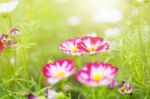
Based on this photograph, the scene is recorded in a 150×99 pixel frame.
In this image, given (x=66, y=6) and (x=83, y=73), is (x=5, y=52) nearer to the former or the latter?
(x=83, y=73)

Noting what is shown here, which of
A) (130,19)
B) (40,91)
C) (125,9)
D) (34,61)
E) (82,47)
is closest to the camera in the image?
(82,47)

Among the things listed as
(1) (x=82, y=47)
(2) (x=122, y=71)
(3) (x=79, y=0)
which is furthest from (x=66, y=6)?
(1) (x=82, y=47)

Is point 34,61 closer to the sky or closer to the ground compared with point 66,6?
closer to the ground

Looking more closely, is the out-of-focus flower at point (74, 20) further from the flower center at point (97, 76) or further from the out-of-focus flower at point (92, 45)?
the flower center at point (97, 76)

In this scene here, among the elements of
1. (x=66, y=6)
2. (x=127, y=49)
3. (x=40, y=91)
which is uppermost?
(x=66, y=6)

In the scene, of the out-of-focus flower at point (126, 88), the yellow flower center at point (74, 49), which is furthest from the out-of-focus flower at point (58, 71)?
the out-of-focus flower at point (126, 88)

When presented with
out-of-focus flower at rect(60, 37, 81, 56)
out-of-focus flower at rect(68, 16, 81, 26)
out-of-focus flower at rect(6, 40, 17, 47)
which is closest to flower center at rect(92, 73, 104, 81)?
out-of-focus flower at rect(60, 37, 81, 56)

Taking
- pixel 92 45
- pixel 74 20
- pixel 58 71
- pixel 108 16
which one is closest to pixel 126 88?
pixel 92 45
